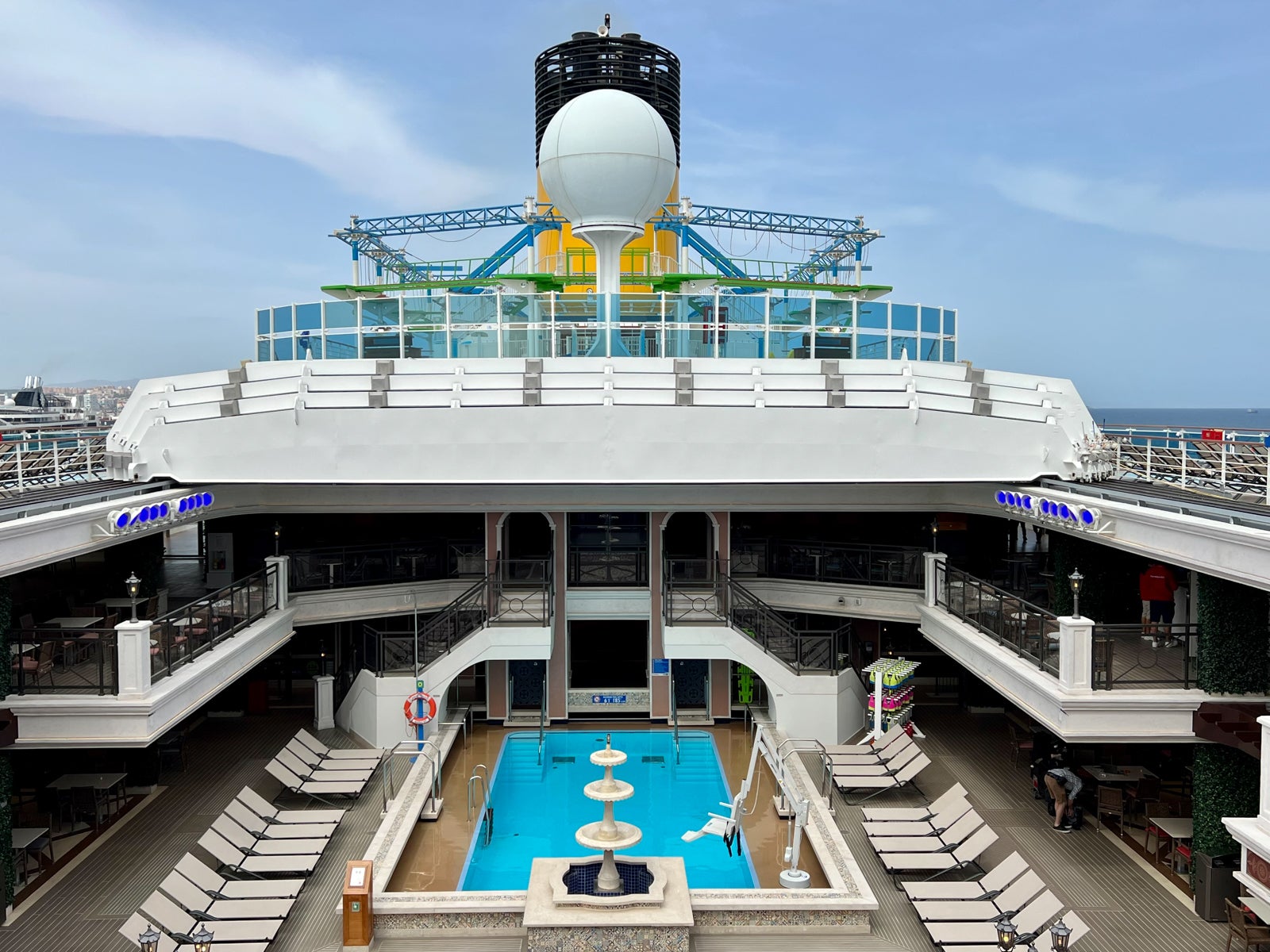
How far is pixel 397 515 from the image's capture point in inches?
1048

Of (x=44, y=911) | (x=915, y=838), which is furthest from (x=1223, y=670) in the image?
(x=44, y=911)

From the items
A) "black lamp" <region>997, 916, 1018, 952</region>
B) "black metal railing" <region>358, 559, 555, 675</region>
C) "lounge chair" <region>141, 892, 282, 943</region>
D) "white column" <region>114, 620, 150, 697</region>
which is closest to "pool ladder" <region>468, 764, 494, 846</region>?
"black metal railing" <region>358, 559, 555, 675</region>

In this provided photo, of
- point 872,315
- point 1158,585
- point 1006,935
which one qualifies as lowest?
point 1006,935

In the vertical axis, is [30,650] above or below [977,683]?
above

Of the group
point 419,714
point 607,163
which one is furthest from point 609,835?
point 607,163

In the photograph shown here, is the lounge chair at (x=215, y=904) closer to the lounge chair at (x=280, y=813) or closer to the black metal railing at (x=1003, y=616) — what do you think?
the lounge chair at (x=280, y=813)

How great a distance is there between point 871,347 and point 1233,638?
1079cm

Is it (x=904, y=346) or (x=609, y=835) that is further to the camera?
(x=904, y=346)

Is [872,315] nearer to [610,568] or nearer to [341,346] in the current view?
[610,568]

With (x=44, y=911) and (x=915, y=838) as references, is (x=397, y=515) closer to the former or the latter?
(x=44, y=911)

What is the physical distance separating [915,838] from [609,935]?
562 cm

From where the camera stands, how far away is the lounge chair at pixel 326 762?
19.5 metres

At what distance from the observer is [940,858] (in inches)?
599

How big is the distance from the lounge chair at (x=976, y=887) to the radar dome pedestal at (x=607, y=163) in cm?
1587
